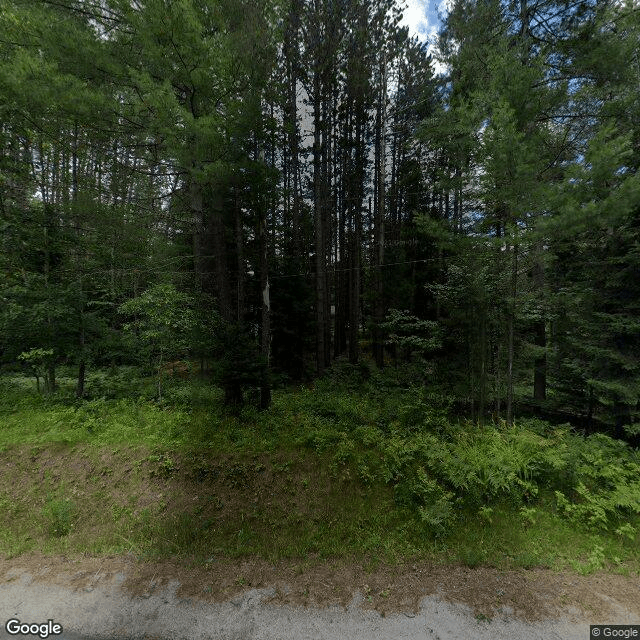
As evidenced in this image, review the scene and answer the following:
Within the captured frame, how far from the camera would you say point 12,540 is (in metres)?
4.49

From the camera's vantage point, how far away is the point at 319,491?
17.2 feet

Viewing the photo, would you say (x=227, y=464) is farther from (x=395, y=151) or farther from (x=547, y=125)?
(x=395, y=151)

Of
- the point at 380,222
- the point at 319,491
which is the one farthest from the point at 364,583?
the point at 380,222

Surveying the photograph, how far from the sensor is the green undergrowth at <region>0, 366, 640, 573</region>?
14.3ft

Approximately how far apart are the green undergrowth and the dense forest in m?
1.73

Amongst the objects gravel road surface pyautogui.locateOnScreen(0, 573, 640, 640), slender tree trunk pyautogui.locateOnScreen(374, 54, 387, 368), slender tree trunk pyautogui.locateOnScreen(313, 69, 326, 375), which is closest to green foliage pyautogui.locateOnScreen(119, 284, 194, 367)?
gravel road surface pyautogui.locateOnScreen(0, 573, 640, 640)

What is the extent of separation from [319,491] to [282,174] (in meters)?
8.29

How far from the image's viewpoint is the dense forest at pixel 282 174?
17.4 feet

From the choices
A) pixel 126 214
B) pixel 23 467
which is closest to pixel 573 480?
pixel 23 467

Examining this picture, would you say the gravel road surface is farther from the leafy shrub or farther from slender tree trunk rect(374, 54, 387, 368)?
A: slender tree trunk rect(374, 54, 387, 368)

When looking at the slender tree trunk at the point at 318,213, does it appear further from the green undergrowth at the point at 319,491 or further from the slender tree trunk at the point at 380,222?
the green undergrowth at the point at 319,491

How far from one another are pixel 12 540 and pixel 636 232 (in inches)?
535

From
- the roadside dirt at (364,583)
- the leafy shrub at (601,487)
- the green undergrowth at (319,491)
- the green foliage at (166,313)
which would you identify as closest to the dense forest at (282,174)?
the green foliage at (166,313)

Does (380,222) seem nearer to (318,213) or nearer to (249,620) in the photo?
(318,213)
